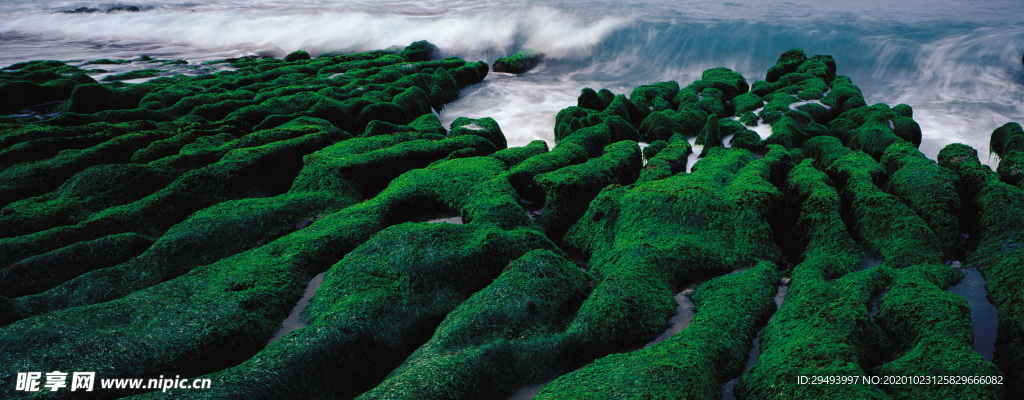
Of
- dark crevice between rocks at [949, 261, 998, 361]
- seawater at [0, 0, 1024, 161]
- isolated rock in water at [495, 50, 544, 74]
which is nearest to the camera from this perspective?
dark crevice between rocks at [949, 261, 998, 361]

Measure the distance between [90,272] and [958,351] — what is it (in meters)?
7.04

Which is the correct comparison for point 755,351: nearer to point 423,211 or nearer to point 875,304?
point 875,304

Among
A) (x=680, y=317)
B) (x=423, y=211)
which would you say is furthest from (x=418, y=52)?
(x=680, y=317)

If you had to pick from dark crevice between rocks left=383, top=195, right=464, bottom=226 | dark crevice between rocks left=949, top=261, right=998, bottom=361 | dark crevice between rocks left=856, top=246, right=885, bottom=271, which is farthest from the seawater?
dark crevice between rocks left=949, top=261, right=998, bottom=361

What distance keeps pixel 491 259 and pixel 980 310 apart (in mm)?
4301

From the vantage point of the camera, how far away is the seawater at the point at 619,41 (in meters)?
15.4

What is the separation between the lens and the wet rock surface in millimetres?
3863

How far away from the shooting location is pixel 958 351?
388cm

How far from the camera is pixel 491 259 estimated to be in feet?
17.5

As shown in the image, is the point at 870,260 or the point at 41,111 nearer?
the point at 870,260

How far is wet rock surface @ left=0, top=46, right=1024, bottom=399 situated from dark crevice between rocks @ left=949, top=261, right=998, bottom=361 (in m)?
0.09

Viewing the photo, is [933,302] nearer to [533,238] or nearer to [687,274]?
[687,274]

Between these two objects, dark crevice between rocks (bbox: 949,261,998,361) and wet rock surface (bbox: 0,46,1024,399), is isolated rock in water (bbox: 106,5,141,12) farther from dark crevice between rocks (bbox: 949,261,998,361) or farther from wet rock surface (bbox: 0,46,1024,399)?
dark crevice between rocks (bbox: 949,261,998,361)

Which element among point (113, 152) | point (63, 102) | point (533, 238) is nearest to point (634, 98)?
point (533, 238)
